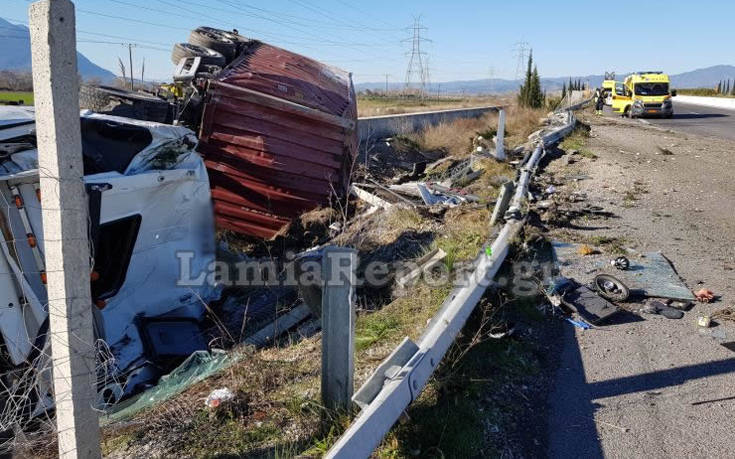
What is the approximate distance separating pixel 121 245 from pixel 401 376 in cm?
328

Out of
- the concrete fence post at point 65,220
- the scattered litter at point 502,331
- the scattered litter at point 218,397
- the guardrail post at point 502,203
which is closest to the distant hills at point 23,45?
the concrete fence post at point 65,220

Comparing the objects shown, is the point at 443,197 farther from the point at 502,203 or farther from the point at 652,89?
the point at 652,89

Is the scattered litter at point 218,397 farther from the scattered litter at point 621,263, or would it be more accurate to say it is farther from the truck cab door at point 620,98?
the truck cab door at point 620,98

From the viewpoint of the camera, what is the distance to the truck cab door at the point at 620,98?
30.6 m

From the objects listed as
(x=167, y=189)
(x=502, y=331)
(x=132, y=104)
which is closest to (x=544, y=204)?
(x=502, y=331)

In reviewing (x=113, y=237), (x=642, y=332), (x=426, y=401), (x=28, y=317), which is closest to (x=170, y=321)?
(x=113, y=237)

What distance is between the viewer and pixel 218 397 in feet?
10.7

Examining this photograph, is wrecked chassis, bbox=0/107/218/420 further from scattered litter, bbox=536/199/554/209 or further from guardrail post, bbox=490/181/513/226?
scattered litter, bbox=536/199/554/209

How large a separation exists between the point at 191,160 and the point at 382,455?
4026 mm

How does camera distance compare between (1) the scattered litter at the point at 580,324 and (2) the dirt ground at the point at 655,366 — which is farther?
(1) the scattered litter at the point at 580,324

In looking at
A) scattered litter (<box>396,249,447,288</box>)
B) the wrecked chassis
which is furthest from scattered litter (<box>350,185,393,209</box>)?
the wrecked chassis

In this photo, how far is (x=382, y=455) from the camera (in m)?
2.67

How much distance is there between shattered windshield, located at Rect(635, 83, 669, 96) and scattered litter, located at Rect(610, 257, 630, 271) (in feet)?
89.9

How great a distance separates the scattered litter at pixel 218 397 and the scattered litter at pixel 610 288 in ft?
10.1
